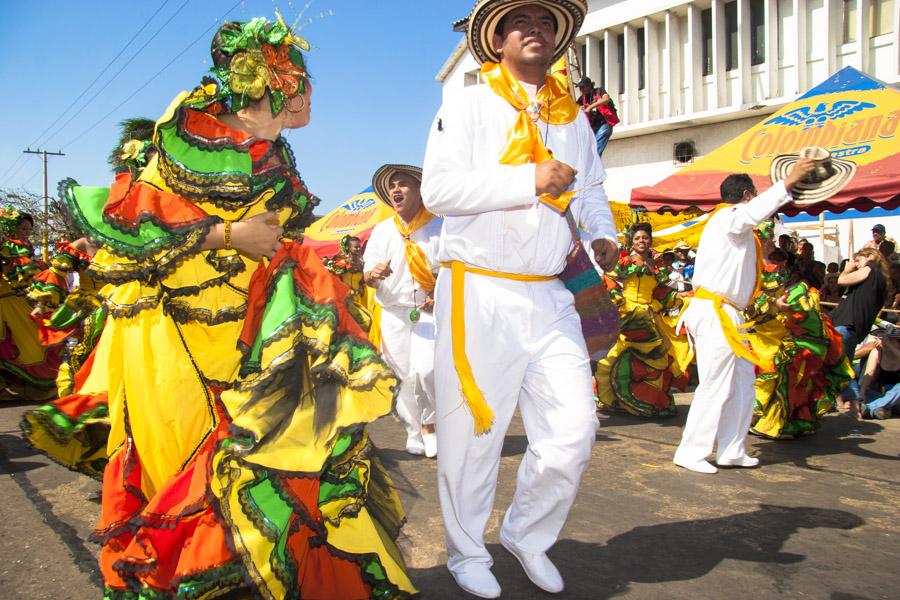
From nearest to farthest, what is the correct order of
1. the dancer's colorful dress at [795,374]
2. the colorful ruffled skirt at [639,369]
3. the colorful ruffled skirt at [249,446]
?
the colorful ruffled skirt at [249,446] → the dancer's colorful dress at [795,374] → the colorful ruffled skirt at [639,369]

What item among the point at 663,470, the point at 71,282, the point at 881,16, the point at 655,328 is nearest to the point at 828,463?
the point at 663,470

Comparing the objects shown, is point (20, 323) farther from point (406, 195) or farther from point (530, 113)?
point (530, 113)

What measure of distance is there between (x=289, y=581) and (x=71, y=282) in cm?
914

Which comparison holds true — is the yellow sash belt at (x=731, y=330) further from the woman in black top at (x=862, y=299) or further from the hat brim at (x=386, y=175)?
the woman in black top at (x=862, y=299)

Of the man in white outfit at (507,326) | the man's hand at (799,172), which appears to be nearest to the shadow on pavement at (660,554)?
the man in white outfit at (507,326)

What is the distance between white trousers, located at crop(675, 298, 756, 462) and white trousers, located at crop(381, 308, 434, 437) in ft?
6.26

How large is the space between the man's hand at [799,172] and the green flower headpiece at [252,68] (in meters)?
3.00

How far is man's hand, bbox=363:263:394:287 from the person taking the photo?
5.63 meters

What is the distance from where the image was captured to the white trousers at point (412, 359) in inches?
229

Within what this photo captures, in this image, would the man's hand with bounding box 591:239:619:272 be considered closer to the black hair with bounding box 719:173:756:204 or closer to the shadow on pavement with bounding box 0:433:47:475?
the black hair with bounding box 719:173:756:204

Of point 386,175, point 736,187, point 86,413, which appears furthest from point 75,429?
point 736,187

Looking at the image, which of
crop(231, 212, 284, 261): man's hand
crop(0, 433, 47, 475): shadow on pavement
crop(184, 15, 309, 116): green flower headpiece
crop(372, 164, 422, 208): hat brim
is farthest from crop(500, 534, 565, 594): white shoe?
crop(0, 433, 47, 475): shadow on pavement

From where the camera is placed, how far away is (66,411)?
315 cm

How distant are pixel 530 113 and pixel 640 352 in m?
5.17
